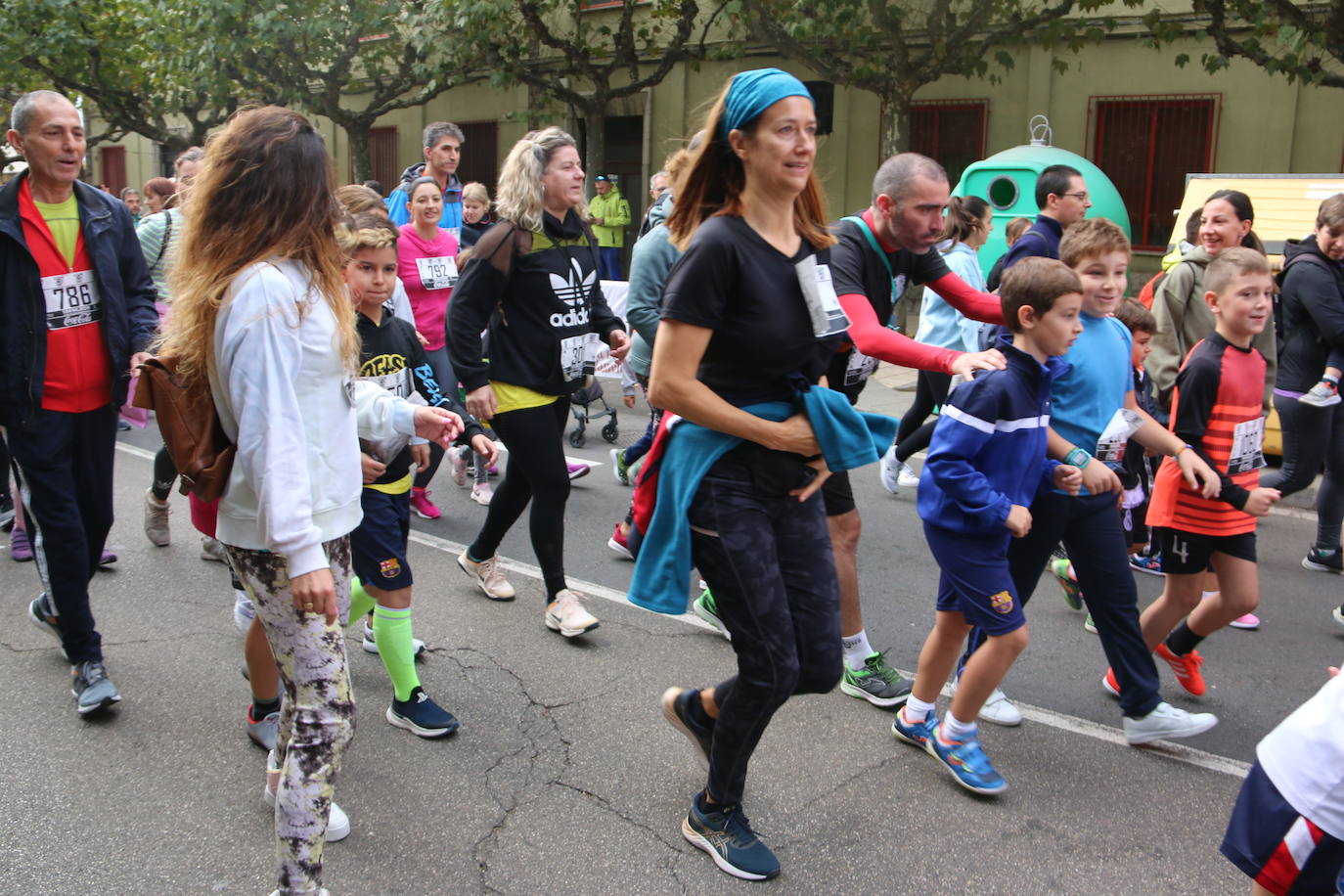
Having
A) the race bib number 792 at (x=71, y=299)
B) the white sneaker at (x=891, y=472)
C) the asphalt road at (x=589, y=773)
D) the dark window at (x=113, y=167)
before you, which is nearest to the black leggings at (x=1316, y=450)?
the asphalt road at (x=589, y=773)

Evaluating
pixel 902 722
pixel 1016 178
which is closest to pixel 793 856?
pixel 902 722

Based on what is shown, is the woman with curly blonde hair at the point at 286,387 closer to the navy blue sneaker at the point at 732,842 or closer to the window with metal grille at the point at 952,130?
A: the navy blue sneaker at the point at 732,842

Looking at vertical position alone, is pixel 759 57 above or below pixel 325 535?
above

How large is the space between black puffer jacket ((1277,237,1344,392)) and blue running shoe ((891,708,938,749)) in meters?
3.33

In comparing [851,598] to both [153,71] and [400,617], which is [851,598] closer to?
[400,617]

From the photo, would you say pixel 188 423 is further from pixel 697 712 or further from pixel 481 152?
pixel 481 152

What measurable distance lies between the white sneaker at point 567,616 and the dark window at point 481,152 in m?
19.2

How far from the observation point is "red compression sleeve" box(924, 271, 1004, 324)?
13.6 feet

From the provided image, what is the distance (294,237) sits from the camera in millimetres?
2656

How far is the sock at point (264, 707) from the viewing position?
149 inches

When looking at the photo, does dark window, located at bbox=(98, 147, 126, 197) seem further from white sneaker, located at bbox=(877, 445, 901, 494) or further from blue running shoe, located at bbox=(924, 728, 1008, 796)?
blue running shoe, located at bbox=(924, 728, 1008, 796)

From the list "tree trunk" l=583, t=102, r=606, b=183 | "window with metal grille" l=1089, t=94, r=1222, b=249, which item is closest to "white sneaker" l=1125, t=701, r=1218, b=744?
"window with metal grille" l=1089, t=94, r=1222, b=249

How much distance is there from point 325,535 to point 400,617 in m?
1.26

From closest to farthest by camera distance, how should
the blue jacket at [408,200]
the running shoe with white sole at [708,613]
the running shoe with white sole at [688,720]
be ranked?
the running shoe with white sole at [688,720] → the running shoe with white sole at [708,613] → the blue jacket at [408,200]
